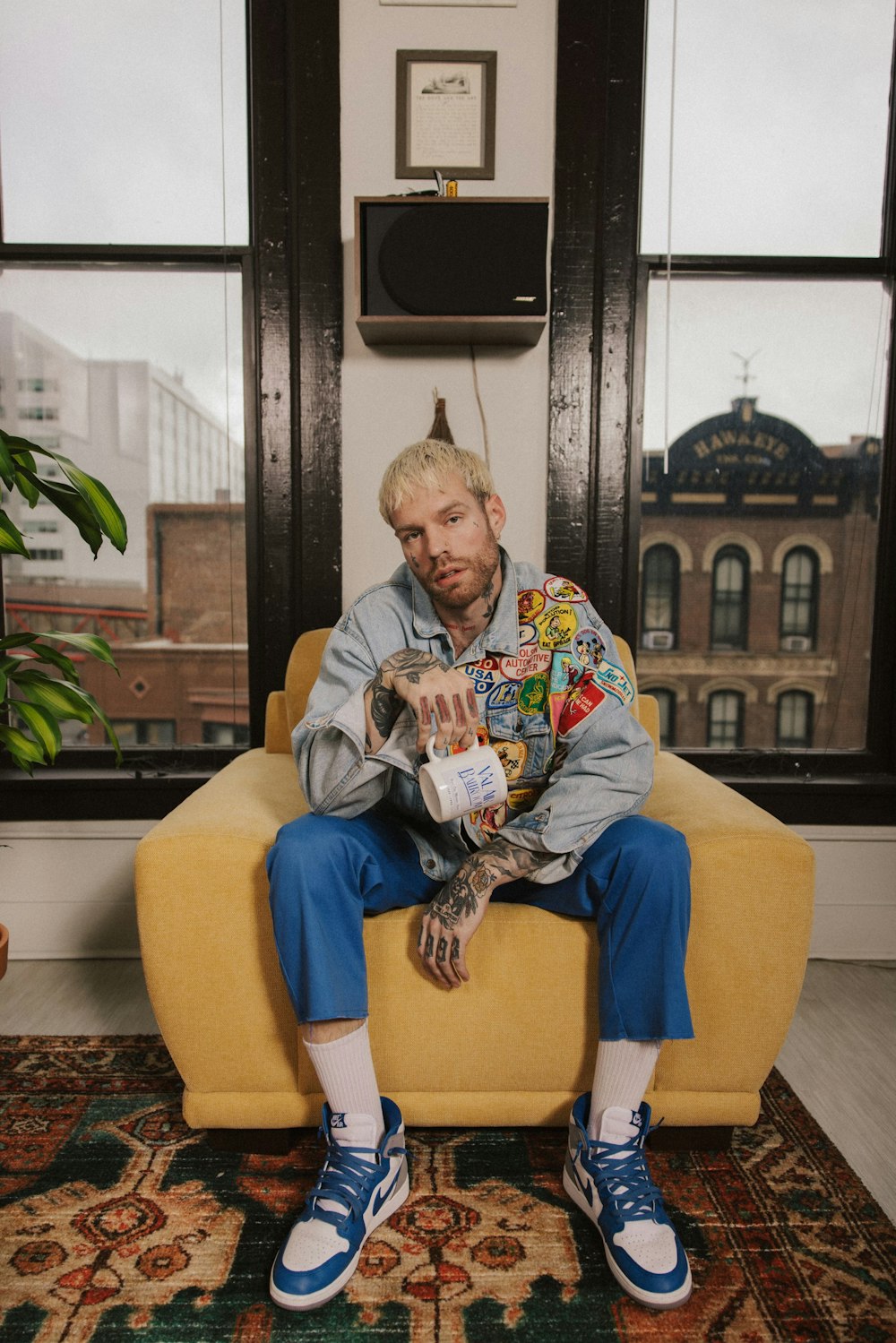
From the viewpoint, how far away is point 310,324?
2.03 meters

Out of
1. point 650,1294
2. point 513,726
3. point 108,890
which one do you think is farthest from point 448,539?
point 108,890

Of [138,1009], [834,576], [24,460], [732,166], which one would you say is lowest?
[138,1009]

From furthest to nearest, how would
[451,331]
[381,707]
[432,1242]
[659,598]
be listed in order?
[659,598], [451,331], [381,707], [432,1242]

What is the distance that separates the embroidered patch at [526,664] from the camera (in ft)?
4.41

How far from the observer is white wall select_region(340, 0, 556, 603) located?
1971 mm

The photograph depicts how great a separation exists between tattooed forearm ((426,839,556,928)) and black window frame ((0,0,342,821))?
3.35 ft

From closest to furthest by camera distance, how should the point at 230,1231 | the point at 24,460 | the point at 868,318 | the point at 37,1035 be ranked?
the point at 230,1231 < the point at 24,460 < the point at 37,1035 < the point at 868,318

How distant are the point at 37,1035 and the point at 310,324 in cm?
165

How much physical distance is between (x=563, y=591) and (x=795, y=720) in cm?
114

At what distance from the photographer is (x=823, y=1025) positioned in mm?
1737

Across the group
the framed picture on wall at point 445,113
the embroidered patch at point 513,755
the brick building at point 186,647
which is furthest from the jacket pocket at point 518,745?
the framed picture on wall at point 445,113

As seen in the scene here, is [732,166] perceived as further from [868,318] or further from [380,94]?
[380,94]

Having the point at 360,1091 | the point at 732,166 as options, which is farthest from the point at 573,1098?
the point at 732,166

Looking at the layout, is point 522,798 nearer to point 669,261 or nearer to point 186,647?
point 186,647
